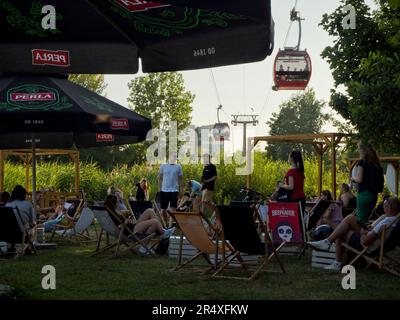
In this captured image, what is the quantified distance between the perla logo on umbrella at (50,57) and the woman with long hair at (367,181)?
5631mm

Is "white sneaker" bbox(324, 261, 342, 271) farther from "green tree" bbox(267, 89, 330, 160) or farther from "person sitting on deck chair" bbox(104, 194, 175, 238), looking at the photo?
"green tree" bbox(267, 89, 330, 160)

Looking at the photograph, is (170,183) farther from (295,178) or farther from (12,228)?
(12,228)

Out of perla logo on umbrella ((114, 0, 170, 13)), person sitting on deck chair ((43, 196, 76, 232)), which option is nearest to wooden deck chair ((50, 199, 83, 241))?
person sitting on deck chair ((43, 196, 76, 232))

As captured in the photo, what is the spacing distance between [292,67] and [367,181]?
18.7 meters

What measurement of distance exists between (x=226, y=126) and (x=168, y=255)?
4052 centimetres

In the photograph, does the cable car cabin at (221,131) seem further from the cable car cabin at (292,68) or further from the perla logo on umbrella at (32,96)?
the perla logo on umbrella at (32,96)

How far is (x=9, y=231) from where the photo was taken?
10.8 meters

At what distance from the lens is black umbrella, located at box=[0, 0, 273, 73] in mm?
5207

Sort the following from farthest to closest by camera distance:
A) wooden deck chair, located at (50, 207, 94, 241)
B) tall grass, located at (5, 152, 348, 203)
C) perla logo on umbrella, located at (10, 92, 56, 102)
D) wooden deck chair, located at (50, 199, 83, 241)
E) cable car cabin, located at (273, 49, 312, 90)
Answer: cable car cabin, located at (273, 49, 312, 90) → tall grass, located at (5, 152, 348, 203) → wooden deck chair, located at (50, 199, 83, 241) → wooden deck chair, located at (50, 207, 94, 241) → perla logo on umbrella, located at (10, 92, 56, 102)

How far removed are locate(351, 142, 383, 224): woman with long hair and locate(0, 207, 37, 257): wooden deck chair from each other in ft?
14.7

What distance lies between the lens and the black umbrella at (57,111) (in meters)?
9.21

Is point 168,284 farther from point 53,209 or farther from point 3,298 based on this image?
point 53,209

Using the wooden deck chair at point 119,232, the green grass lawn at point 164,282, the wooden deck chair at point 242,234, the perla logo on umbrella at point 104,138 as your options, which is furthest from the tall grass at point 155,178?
the wooden deck chair at point 242,234
